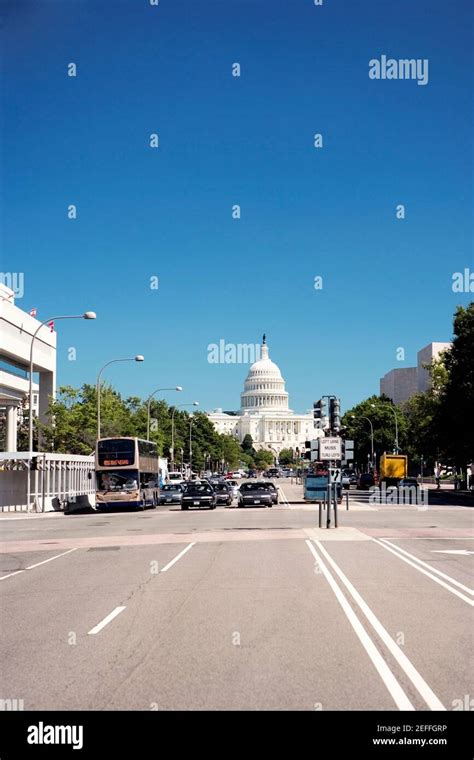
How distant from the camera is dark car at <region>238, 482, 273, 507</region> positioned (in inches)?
2015

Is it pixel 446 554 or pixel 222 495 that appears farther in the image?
pixel 222 495

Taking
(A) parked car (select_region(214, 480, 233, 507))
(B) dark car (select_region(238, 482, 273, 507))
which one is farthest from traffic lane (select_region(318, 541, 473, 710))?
(A) parked car (select_region(214, 480, 233, 507))

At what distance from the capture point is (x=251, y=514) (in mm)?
43312

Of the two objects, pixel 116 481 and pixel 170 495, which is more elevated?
pixel 116 481

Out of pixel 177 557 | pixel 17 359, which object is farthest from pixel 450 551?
pixel 17 359

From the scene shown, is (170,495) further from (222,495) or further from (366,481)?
(366,481)

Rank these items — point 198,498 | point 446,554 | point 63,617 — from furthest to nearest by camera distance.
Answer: point 198,498, point 446,554, point 63,617

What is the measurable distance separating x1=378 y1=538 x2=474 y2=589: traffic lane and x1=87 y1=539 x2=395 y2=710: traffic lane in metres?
2.71

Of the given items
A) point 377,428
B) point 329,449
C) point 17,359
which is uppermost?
point 17,359

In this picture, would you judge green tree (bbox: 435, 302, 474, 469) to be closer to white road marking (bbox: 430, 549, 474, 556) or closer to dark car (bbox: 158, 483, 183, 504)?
dark car (bbox: 158, 483, 183, 504)

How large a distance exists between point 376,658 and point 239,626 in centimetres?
249

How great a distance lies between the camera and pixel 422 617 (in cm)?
1235
